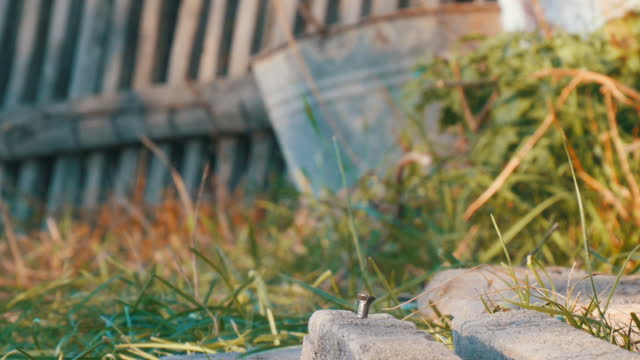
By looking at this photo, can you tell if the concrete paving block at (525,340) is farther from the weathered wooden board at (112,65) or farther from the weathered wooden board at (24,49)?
the weathered wooden board at (24,49)

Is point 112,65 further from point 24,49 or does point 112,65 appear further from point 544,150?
point 544,150

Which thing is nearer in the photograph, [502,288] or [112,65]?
[502,288]

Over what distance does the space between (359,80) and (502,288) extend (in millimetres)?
1461

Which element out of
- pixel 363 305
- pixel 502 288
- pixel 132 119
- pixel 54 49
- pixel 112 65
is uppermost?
pixel 54 49

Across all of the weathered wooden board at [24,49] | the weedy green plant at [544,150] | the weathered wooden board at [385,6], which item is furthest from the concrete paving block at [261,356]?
the weathered wooden board at [24,49]

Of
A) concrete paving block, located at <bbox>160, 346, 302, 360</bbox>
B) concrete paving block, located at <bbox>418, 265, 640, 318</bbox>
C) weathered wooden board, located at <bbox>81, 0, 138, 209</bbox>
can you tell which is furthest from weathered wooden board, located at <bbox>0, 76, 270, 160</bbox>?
concrete paving block, located at <bbox>160, 346, 302, 360</bbox>

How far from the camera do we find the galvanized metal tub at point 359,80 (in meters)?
2.59

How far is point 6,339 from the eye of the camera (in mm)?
1544

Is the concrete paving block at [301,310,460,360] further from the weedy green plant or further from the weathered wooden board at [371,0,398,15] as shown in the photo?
the weathered wooden board at [371,0,398,15]

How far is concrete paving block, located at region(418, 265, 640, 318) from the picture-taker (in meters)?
1.22

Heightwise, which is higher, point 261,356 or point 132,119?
point 132,119

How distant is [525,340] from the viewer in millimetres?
831

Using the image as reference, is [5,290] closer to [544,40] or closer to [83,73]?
[544,40]

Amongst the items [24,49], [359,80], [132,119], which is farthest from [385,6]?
[24,49]
